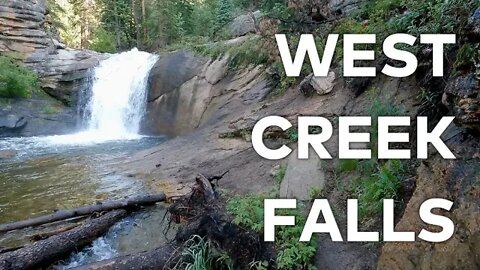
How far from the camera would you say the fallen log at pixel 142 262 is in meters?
4.20

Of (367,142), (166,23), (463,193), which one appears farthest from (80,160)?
(166,23)

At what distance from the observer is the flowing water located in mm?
5605

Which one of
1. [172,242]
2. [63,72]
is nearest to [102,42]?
[63,72]

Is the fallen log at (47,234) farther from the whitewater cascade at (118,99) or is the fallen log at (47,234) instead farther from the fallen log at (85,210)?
the whitewater cascade at (118,99)

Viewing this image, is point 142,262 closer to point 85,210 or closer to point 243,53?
point 85,210

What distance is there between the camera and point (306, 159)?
5.76 metres

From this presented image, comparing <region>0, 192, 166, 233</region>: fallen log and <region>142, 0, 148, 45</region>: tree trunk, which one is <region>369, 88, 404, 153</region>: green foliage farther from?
<region>142, 0, 148, 45</region>: tree trunk

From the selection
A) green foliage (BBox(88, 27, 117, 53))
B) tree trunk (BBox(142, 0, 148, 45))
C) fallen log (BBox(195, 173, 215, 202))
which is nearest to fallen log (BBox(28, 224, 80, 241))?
fallen log (BBox(195, 173, 215, 202))

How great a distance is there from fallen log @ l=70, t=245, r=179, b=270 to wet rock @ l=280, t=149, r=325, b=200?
1764mm

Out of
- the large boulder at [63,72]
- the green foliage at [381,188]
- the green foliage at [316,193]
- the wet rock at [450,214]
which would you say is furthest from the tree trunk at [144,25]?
the wet rock at [450,214]

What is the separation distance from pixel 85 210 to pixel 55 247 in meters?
1.19

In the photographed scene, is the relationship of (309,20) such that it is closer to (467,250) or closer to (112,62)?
(467,250)

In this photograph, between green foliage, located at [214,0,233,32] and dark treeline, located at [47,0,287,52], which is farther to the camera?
dark treeline, located at [47,0,287,52]

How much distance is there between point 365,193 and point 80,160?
790cm
